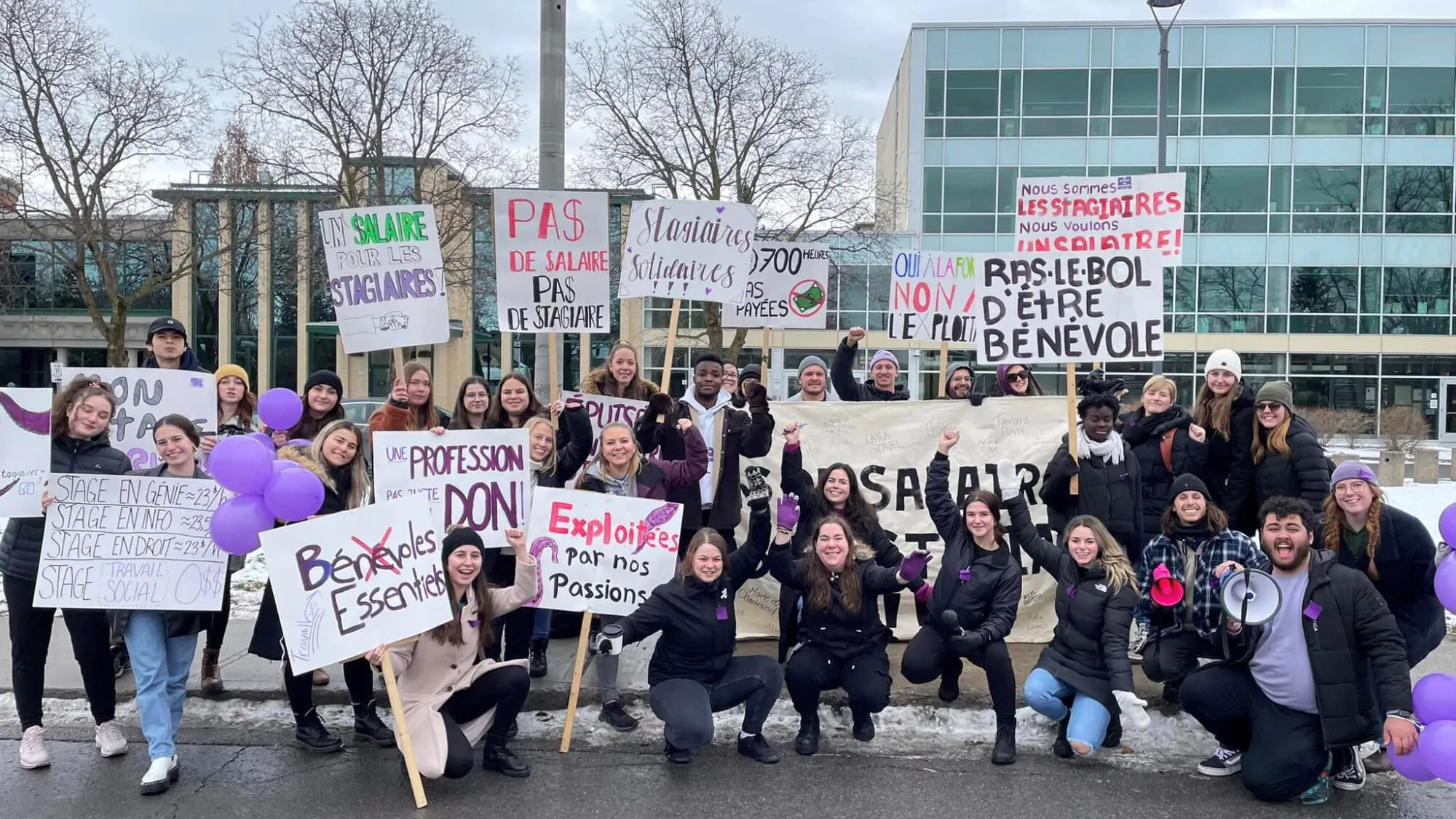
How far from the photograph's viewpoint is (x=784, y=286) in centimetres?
877

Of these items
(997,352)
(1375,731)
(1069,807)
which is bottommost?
(1069,807)

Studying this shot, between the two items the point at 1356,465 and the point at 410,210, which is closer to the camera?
the point at 1356,465

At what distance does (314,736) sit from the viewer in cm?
485

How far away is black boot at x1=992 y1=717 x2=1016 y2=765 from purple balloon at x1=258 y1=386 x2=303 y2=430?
13.6 feet

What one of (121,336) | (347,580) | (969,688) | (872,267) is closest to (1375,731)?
(969,688)

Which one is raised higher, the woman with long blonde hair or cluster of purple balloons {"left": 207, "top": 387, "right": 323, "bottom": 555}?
cluster of purple balloons {"left": 207, "top": 387, "right": 323, "bottom": 555}

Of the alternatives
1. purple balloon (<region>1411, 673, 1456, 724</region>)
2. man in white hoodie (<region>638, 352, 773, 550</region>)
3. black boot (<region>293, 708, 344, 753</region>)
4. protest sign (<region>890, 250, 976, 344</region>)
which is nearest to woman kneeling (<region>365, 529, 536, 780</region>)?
black boot (<region>293, 708, 344, 753</region>)

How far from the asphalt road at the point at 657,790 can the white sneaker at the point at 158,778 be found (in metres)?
0.04

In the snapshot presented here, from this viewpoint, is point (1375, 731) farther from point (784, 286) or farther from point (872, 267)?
point (872, 267)

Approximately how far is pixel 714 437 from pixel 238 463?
300cm

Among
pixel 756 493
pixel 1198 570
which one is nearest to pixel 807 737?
pixel 756 493

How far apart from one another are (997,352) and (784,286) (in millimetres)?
2906

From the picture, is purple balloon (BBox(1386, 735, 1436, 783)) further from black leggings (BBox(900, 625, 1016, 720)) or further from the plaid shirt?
black leggings (BBox(900, 625, 1016, 720))

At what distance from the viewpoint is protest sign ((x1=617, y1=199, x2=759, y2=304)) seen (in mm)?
7016
